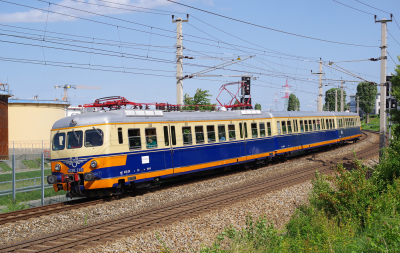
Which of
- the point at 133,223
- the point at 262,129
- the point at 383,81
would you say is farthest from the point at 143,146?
the point at 383,81

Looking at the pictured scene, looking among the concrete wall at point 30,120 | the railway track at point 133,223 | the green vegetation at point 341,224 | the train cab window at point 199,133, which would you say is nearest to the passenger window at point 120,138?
the railway track at point 133,223

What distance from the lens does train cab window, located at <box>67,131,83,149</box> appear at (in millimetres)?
12431

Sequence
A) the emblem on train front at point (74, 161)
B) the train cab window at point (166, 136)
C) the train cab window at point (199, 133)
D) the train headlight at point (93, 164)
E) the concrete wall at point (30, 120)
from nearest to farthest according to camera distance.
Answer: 1. the train headlight at point (93, 164)
2. the emblem on train front at point (74, 161)
3. the train cab window at point (166, 136)
4. the train cab window at point (199, 133)
5. the concrete wall at point (30, 120)

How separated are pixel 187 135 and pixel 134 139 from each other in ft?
9.78

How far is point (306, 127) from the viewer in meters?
24.8

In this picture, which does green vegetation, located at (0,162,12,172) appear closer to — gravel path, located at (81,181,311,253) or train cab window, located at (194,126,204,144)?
train cab window, located at (194,126,204,144)

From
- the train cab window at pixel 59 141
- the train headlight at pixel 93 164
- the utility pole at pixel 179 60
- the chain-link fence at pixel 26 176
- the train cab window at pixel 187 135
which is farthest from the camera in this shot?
the utility pole at pixel 179 60

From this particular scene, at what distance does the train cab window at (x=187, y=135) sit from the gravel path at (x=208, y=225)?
4.34 m

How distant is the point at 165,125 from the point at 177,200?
324 centimetres

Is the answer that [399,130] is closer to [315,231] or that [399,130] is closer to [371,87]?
[315,231]

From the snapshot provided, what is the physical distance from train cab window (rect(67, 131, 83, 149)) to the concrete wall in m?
29.6

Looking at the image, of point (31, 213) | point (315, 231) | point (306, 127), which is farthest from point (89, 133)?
point (306, 127)

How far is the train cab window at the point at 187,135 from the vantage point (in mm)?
15273

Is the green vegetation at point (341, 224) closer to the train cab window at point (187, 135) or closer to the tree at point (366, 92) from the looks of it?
the train cab window at point (187, 135)
